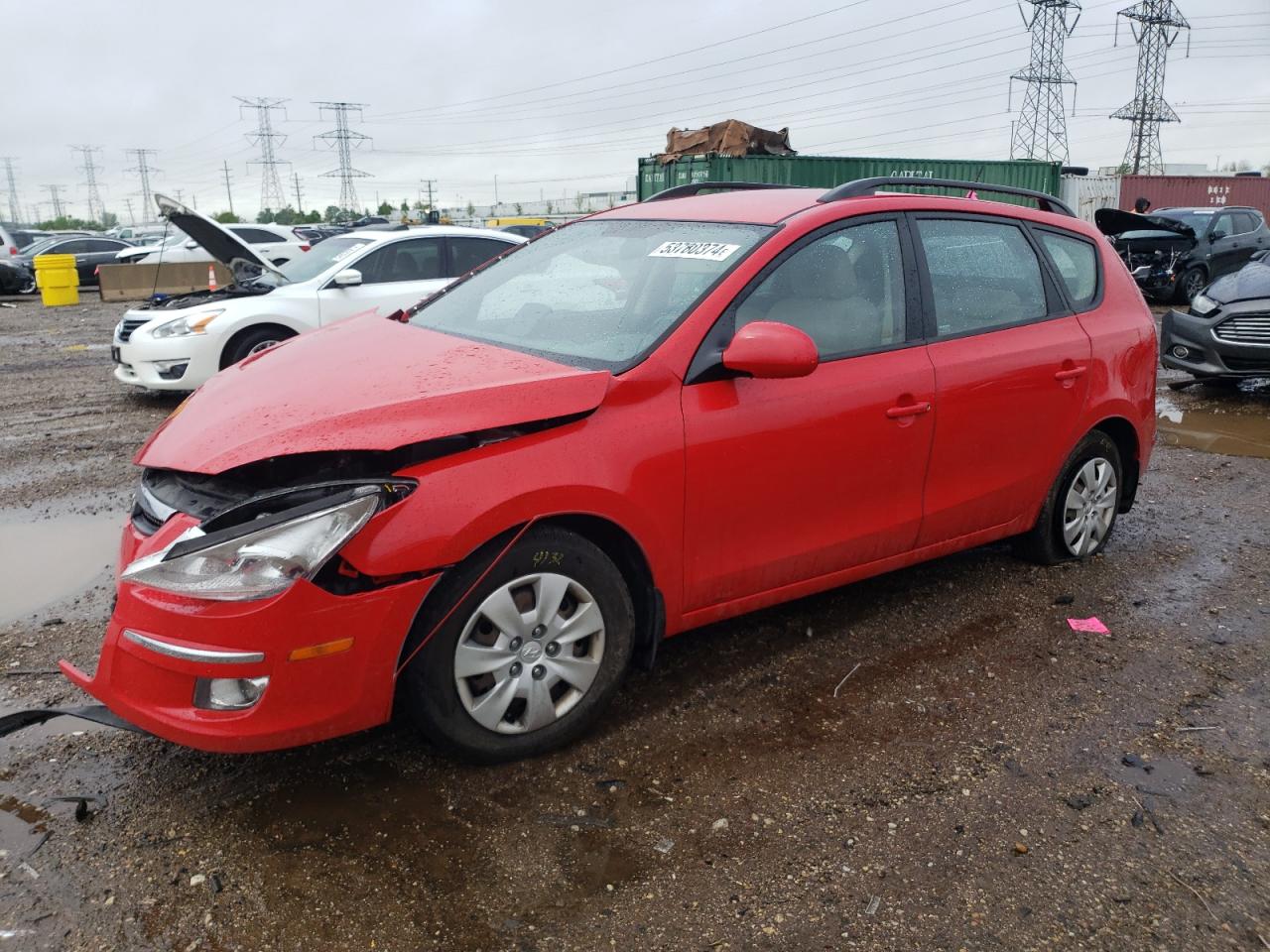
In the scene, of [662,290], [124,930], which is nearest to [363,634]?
[124,930]

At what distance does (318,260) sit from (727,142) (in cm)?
1272

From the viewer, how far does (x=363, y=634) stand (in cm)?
263

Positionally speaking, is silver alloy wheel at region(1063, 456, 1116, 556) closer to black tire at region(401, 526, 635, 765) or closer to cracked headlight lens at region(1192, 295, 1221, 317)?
black tire at region(401, 526, 635, 765)

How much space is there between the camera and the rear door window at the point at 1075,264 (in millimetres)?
4543

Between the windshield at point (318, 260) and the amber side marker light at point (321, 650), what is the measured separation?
7201 millimetres

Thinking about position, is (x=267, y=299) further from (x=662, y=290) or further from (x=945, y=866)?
(x=945, y=866)

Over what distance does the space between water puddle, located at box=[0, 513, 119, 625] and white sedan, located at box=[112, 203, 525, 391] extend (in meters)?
3.21

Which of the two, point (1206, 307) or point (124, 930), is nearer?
point (124, 930)

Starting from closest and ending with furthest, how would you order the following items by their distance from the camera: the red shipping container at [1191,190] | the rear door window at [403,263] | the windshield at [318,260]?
the rear door window at [403,263] → the windshield at [318,260] → the red shipping container at [1191,190]

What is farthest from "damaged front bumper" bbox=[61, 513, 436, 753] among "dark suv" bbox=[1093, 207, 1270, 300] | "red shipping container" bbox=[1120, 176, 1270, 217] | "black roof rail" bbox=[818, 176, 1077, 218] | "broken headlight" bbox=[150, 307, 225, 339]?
"red shipping container" bbox=[1120, 176, 1270, 217]

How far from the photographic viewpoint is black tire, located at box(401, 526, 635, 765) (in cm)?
277

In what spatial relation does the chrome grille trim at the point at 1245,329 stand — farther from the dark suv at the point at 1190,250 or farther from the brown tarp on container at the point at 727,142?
the brown tarp on container at the point at 727,142

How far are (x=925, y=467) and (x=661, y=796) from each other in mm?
1702

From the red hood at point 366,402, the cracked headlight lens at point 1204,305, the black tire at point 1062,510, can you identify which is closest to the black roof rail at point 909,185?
the black tire at point 1062,510
